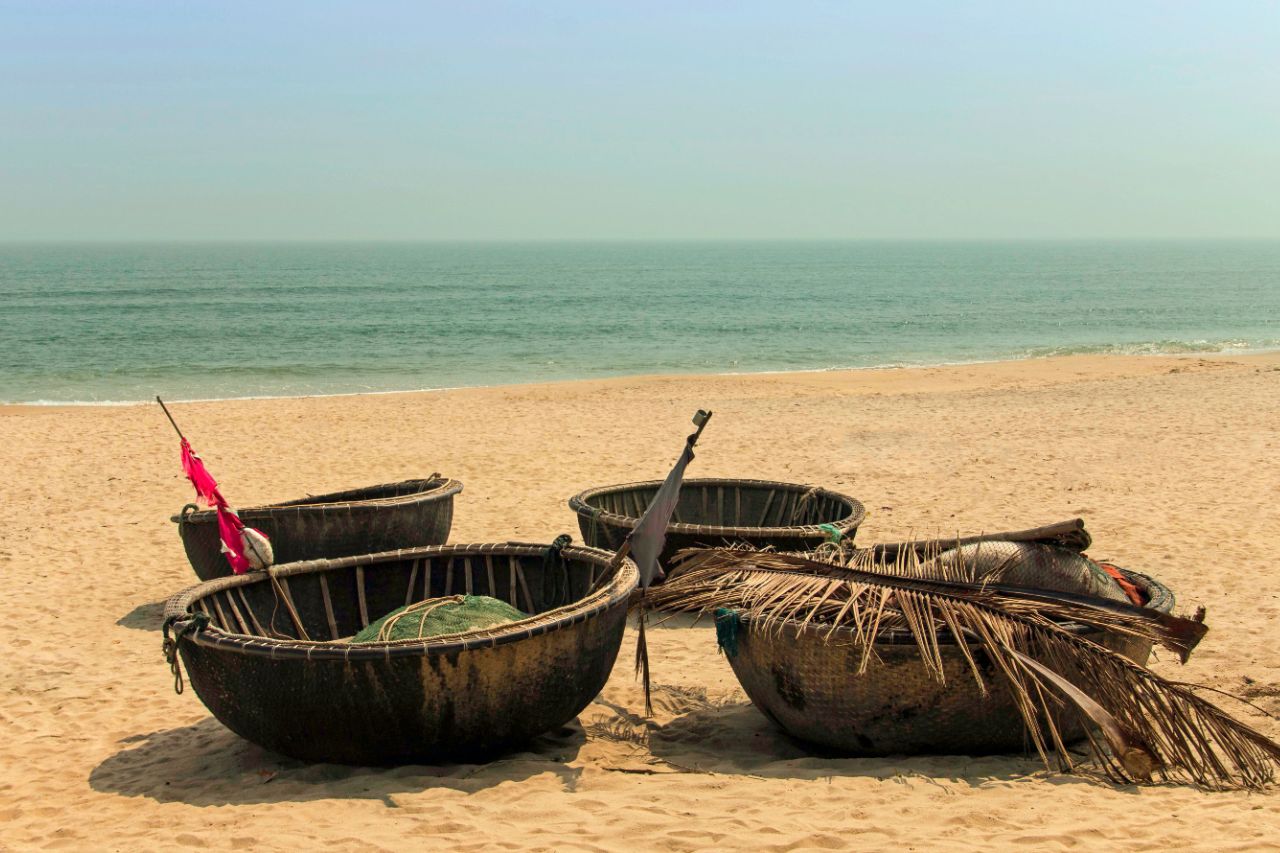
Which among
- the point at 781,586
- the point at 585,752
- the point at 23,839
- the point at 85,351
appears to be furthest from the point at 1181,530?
the point at 85,351

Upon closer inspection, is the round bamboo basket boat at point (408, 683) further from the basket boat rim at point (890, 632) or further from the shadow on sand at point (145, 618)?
the shadow on sand at point (145, 618)

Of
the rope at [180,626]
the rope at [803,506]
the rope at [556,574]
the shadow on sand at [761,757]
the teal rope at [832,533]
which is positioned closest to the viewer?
the shadow on sand at [761,757]

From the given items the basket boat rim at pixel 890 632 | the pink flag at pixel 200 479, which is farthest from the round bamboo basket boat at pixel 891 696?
the pink flag at pixel 200 479

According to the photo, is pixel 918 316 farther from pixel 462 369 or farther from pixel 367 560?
pixel 367 560

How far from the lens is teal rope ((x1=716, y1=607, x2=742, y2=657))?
4945 mm

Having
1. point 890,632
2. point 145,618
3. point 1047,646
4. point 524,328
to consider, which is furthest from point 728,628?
point 524,328

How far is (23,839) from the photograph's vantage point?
421 cm

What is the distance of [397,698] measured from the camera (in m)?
4.49

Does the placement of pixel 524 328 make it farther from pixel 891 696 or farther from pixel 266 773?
pixel 891 696

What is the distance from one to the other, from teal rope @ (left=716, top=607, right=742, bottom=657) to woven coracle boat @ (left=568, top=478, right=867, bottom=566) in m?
1.94

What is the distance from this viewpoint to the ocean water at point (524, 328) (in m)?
28.9

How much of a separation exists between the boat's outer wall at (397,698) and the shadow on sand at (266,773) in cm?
8

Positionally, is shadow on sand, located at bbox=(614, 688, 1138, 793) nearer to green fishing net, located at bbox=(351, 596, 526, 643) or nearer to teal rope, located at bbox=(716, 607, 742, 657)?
teal rope, located at bbox=(716, 607, 742, 657)

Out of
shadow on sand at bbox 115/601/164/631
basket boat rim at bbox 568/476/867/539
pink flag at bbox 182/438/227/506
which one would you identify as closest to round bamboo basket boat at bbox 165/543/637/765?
basket boat rim at bbox 568/476/867/539
